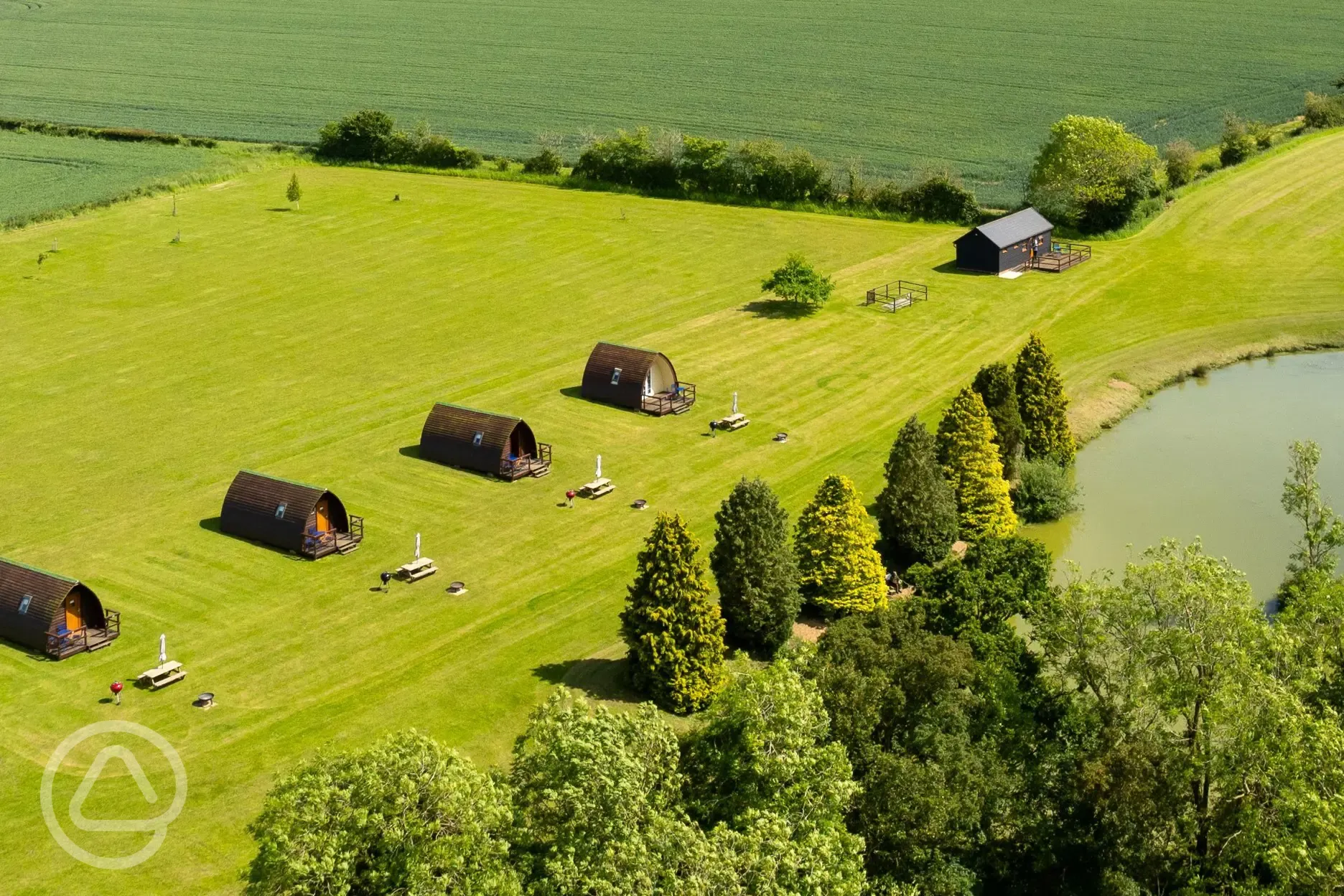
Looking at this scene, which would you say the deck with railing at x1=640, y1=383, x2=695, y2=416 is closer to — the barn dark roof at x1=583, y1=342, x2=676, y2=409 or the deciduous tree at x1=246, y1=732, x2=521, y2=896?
the barn dark roof at x1=583, y1=342, x2=676, y2=409

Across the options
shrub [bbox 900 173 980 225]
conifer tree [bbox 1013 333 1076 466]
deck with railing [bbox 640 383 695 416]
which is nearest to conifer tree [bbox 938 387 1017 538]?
conifer tree [bbox 1013 333 1076 466]

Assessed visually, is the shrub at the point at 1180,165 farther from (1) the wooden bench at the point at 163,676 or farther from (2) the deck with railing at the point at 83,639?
(1) the wooden bench at the point at 163,676

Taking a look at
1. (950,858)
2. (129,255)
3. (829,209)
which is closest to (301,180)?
(129,255)

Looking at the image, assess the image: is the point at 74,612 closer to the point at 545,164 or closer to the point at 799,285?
the point at 799,285

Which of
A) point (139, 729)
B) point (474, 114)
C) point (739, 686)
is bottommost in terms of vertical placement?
point (139, 729)

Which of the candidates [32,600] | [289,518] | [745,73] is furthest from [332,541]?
[745,73]

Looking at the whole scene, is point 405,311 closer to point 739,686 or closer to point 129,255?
point 129,255
